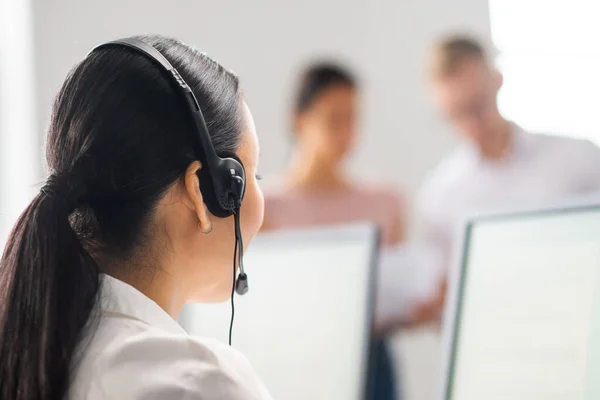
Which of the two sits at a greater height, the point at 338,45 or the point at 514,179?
the point at 338,45

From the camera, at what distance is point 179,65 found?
2.56 ft

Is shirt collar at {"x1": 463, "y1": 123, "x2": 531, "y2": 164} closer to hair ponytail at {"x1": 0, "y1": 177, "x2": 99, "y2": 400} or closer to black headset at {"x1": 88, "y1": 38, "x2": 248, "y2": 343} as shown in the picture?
black headset at {"x1": 88, "y1": 38, "x2": 248, "y2": 343}

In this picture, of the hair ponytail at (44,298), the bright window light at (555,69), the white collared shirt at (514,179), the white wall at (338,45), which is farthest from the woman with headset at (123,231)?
the bright window light at (555,69)

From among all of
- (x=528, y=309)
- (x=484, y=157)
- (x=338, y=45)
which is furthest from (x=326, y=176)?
(x=528, y=309)

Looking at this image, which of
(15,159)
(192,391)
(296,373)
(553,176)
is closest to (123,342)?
(192,391)

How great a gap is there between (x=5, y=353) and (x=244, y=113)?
33cm

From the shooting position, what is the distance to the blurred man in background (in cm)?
207

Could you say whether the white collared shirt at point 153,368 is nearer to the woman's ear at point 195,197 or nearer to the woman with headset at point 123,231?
the woman with headset at point 123,231

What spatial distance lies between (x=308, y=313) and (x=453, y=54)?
49.4 inches

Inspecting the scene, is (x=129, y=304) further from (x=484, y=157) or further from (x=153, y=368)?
(x=484, y=157)

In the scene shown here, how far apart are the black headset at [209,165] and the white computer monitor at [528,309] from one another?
12.7 inches

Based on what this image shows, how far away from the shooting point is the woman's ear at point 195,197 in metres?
0.76

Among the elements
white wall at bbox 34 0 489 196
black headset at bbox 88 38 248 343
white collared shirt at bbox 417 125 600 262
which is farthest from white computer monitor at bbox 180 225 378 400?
white wall at bbox 34 0 489 196

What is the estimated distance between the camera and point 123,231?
0.77 metres
